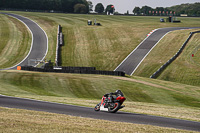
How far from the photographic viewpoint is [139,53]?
2840 inches

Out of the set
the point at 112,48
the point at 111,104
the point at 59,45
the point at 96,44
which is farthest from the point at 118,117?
the point at 59,45

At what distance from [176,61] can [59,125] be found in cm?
5399

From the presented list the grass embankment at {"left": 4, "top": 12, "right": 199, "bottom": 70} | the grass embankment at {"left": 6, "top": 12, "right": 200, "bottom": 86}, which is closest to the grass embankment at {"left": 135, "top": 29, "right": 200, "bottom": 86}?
the grass embankment at {"left": 6, "top": 12, "right": 200, "bottom": 86}

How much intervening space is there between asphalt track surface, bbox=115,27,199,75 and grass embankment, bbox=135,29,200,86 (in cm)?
126

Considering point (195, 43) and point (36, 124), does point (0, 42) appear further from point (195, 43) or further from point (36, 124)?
point (36, 124)

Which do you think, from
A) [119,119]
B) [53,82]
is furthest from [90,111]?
[53,82]

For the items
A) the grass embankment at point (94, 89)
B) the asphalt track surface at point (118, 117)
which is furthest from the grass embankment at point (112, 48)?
the asphalt track surface at point (118, 117)

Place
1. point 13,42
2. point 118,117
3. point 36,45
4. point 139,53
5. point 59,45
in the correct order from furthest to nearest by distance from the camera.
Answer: point 13,42 → point 59,45 → point 36,45 → point 139,53 → point 118,117

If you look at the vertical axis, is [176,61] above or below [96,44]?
below

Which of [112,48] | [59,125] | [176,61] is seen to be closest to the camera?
[59,125]

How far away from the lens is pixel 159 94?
37500 millimetres

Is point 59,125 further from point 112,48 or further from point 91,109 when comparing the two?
point 112,48

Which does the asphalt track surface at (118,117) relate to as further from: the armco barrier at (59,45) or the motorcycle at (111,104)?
the armco barrier at (59,45)

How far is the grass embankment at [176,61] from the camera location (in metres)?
56.3
